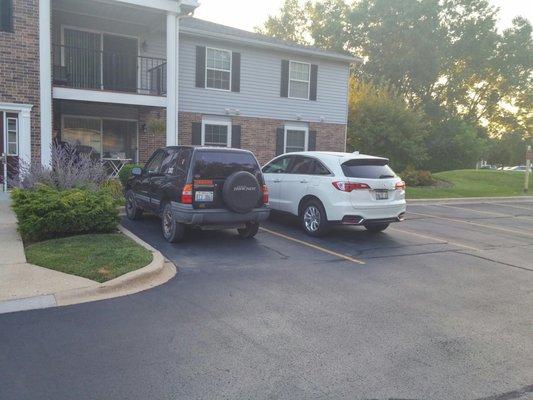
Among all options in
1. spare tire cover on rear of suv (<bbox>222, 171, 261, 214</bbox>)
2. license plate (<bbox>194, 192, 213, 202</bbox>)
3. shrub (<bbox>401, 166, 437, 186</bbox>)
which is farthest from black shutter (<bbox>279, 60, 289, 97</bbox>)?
license plate (<bbox>194, 192, 213, 202</bbox>)

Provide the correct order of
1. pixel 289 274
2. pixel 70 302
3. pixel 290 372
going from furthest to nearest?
pixel 289 274 → pixel 70 302 → pixel 290 372

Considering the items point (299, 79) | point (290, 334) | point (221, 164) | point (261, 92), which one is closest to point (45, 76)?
point (221, 164)

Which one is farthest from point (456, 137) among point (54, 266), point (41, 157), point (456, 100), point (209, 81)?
point (54, 266)

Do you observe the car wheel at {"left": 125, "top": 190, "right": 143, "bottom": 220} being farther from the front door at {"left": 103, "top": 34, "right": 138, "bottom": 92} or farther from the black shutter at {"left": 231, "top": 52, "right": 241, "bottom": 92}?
the black shutter at {"left": 231, "top": 52, "right": 241, "bottom": 92}

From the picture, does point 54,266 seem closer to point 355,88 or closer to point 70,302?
point 70,302

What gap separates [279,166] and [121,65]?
8636 millimetres

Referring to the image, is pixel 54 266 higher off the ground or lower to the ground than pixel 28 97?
lower

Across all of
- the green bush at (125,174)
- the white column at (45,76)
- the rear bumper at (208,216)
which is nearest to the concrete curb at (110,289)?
the rear bumper at (208,216)

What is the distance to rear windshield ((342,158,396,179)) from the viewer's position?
9119 millimetres

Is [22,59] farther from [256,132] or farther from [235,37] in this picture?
[256,132]

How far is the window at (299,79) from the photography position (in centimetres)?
2009

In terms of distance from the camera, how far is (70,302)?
5.28 metres

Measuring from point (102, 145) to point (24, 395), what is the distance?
14.5 metres

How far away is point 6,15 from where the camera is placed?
12.2 meters
